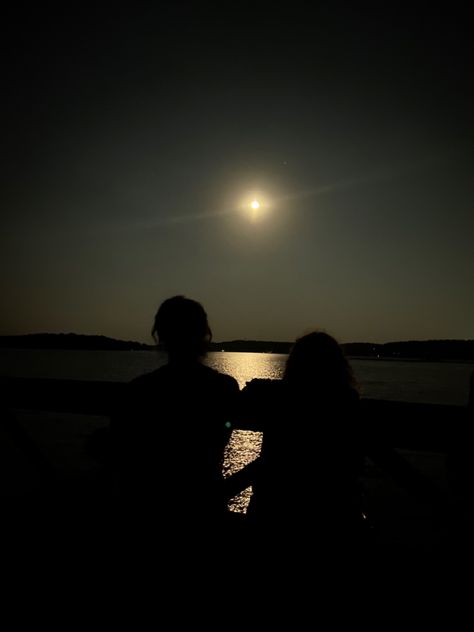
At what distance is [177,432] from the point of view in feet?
6.98

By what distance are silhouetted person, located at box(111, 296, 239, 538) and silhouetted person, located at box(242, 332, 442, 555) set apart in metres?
0.29

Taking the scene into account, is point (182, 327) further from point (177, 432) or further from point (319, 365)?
point (319, 365)

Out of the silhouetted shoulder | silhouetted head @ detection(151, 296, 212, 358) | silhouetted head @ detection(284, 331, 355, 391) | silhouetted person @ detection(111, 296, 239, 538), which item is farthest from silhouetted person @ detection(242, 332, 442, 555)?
silhouetted head @ detection(151, 296, 212, 358)

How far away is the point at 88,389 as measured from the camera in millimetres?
2951

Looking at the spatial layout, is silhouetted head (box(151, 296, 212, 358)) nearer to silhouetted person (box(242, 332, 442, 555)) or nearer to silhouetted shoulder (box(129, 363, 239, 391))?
silhouetted shoulder (box(129, 363, 239, 391))

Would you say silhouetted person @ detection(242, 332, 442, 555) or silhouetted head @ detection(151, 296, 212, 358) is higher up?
silhouetted head @ detection(151, 296, 212, 358)

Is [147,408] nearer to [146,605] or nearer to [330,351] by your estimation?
[330,351]

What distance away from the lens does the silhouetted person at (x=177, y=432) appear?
213 cm

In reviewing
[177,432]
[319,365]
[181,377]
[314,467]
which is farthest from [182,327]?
[314,467]

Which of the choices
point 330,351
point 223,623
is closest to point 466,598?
point 223,623

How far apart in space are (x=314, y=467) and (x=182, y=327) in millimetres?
1049

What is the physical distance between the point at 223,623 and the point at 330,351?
1.79m

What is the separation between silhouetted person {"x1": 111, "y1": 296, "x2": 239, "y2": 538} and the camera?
7.00 feet

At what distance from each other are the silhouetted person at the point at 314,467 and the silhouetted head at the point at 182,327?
60 centimetres
